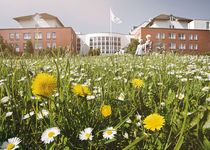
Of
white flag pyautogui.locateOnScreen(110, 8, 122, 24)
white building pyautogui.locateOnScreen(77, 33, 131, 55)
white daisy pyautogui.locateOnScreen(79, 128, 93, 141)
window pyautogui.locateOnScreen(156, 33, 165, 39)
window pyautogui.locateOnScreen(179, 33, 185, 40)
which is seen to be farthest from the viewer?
white building pyautogui.locateOnScreen(77, 33, 131, 55)

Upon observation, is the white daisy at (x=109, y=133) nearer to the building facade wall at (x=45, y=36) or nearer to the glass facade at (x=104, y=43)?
the building facade wall at (x=45, y=36)

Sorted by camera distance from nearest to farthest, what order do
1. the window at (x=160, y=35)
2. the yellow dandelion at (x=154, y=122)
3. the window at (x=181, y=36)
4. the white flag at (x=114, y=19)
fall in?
1. the yellow dandelion at (x=154, y=122)
2. the white flag at (x=114, y=19)
3. the window at (x=160, y=35)
4. the window at (x=181, y=36)

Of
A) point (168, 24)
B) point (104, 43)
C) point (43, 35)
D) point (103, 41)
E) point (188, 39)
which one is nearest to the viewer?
point (43, 35)

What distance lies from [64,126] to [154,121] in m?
0.46

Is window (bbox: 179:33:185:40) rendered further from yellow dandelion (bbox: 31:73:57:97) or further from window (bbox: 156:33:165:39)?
yellow dandelion (bbox: 31:73:57:97)

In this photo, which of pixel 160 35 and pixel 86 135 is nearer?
pixel 86 135

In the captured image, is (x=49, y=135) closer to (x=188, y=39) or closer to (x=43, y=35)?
(x=43, y=35)

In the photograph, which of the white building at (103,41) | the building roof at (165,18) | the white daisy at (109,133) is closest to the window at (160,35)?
the building roof at (165,18)

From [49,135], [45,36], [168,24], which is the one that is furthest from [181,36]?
[49,135]

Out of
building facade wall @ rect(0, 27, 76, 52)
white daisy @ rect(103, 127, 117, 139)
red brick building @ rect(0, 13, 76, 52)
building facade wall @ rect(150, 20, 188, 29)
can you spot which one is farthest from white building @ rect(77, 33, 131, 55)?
white daisy @ rect(103, 127, 117, 139)

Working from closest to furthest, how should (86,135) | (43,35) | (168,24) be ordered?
(86,135) < (43,35) < (168,24)

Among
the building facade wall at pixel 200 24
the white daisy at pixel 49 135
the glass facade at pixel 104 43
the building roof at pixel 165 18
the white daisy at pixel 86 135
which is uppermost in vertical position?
the building roof at pixel 165 18

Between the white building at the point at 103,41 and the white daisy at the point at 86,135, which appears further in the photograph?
the white building at the point at 103,41

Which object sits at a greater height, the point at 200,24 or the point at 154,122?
the point at 200,24
